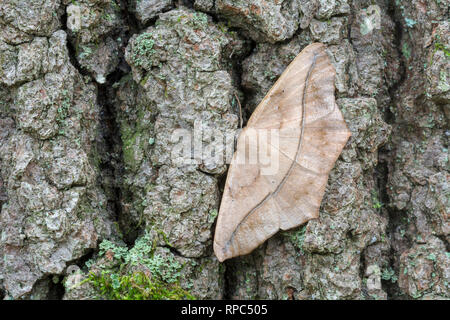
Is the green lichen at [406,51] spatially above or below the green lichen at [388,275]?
above

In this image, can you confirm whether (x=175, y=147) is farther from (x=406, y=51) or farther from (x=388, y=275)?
(x=406, y=51)

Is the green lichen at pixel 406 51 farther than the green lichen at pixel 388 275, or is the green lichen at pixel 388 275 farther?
the green lichen at pixel 406 51

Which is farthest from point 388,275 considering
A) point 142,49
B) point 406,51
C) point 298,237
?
point 142,49

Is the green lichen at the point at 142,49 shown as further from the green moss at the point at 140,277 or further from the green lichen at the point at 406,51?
the green lichen at the point at 406,51

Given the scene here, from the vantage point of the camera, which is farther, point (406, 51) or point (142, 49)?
point (406, 51)

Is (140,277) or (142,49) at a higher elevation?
(142,49)

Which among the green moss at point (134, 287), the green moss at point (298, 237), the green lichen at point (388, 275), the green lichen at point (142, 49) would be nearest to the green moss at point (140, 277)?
the green moss at point (134, 287)

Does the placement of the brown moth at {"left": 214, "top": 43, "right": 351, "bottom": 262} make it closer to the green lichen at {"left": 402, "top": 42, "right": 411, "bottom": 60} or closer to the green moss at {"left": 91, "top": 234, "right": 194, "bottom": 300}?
the green moss at {"left": 91, "top": 234, "right": 194, "bottom": 300}
